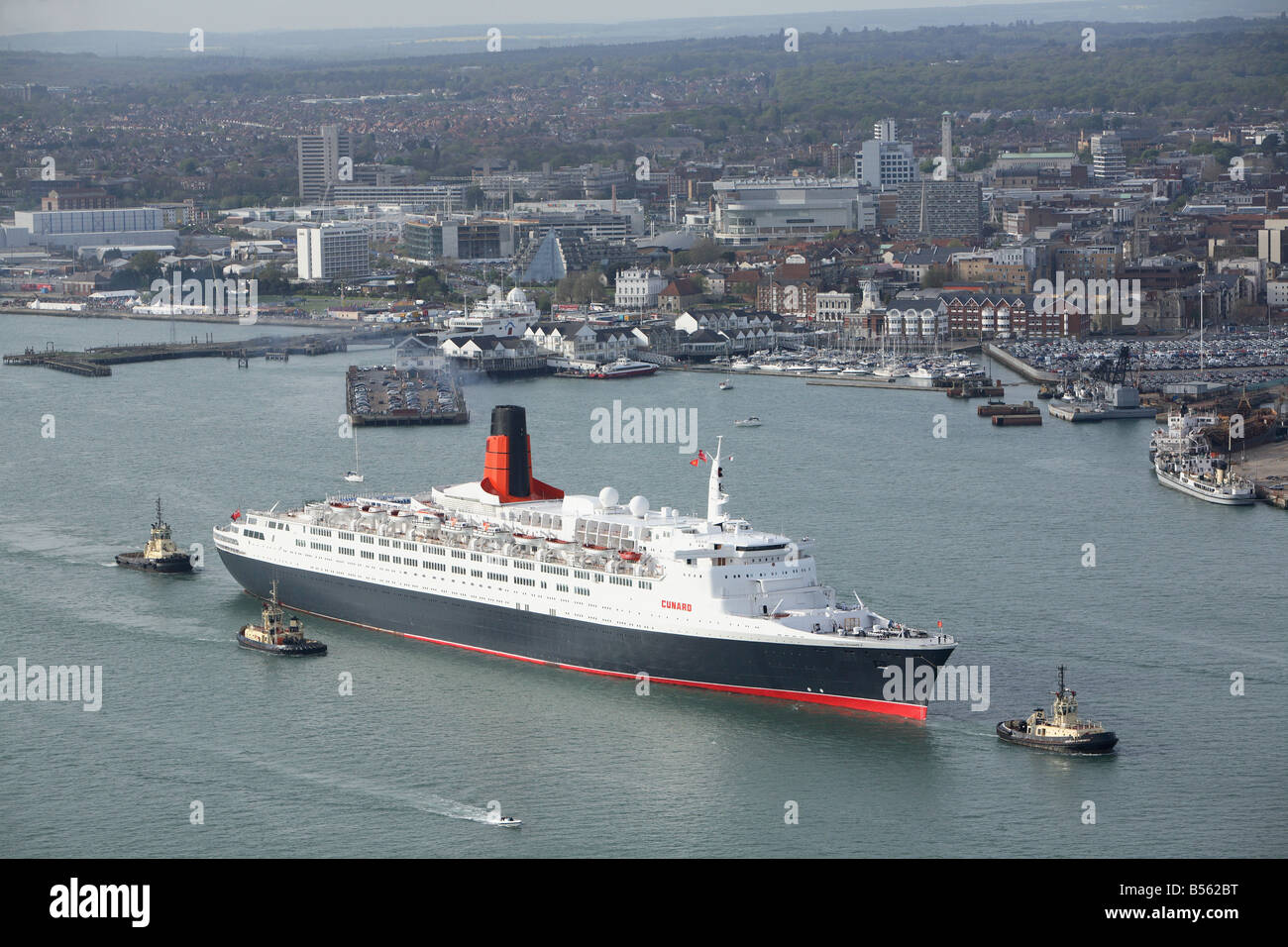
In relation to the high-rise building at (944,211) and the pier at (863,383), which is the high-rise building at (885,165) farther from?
the pier at (863,383)

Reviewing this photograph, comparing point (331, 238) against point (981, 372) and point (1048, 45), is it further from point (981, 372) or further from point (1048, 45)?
point (1048, 45)

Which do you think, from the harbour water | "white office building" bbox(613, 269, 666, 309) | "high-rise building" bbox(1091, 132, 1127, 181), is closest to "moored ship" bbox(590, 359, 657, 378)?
"white office building" bbox(613, 269, 666, 309)

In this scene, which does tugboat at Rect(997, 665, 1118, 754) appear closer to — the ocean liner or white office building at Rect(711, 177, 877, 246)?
the ocean liner

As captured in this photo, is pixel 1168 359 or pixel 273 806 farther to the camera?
pixel 1168 359

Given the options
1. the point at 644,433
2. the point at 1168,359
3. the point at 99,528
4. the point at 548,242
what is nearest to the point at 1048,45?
the point at 548,242

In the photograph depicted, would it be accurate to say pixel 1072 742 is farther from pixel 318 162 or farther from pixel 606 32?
pixel 606 32

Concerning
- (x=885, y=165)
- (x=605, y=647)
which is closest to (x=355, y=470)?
(x=605, y=647)
